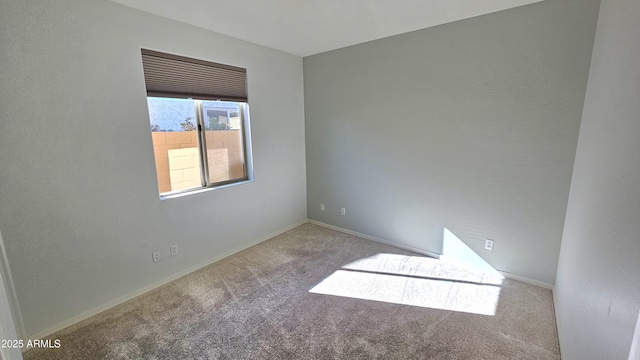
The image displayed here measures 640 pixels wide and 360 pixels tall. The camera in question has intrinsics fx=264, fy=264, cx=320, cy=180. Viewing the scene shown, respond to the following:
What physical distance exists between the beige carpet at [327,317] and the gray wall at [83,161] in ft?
1.04

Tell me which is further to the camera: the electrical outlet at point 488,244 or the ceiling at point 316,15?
the electrical outlet at point 488,244

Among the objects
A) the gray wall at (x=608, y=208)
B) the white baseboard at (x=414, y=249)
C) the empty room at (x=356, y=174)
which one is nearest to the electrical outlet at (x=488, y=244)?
the empty room at (x=356, y=174)

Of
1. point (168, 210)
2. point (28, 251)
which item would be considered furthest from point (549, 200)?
point (28, 251)

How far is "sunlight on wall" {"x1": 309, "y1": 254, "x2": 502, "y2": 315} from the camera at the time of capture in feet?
7.68

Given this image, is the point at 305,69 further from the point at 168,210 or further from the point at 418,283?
the point at 418,283

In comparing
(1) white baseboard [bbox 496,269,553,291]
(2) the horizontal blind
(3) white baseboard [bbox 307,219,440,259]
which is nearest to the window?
(2) the horizontal blind

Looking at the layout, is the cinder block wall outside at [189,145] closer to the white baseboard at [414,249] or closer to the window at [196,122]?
the window at [196,122]

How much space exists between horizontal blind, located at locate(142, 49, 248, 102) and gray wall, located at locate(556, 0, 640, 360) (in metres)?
3.10

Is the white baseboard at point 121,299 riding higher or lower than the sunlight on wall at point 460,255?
lower

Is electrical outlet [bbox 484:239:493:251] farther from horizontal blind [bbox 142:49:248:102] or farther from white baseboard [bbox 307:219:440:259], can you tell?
horizontal blind [bbox 142:49:248:102]

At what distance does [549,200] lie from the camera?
7.70 ft

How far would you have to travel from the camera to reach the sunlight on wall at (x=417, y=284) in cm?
234

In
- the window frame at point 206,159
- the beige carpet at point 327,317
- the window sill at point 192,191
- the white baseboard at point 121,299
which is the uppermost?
the window frame at point 206,159

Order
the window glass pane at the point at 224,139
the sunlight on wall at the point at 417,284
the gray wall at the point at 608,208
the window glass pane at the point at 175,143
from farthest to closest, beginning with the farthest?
1. the window glass pane at the point at 224,139
2. the window glass pane at the point at 175,143
3. the sunlight on wall at the point at 417,284
4. the gray wall at the point at 608,208
